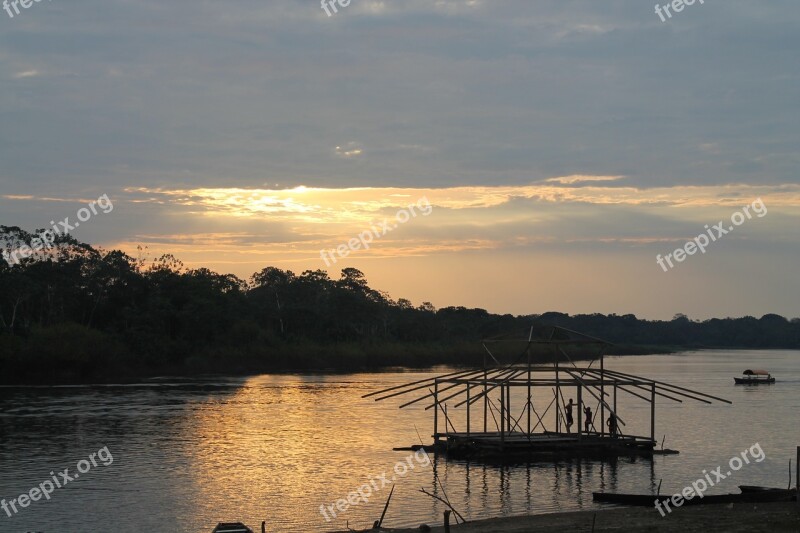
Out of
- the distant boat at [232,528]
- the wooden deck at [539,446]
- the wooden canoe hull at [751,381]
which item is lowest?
the wooden canoe hull at [751,381]

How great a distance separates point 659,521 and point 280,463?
1879cm

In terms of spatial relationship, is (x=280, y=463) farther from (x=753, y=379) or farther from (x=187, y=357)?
(x=753, y=379)

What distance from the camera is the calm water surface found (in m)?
26.9

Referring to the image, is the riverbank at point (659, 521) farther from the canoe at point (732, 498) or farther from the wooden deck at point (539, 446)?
the wooden deck at point (539, 446)

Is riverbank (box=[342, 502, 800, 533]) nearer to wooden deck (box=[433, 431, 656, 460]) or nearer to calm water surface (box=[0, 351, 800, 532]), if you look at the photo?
calm water surface (box=[0, 351, 800, 532])

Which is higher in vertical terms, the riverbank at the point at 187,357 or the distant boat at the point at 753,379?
the riverbank at the point at 187,357

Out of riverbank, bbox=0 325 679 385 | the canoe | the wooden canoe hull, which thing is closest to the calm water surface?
the canoe

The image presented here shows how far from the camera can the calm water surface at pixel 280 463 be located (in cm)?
2686

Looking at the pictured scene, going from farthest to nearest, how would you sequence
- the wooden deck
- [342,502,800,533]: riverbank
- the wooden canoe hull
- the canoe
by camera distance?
the wooden canoe hull
the wooden deck
the canoe
[342,502,800,533]: riverbank

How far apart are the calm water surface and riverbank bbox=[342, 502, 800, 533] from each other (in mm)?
2474

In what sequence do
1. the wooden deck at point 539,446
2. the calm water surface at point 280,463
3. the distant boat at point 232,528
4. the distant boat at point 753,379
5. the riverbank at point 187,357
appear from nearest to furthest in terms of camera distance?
the distant boat at point 232,528, the calm water surface at point 280,463, the wooden deck at point 539,446, the riverbank at point 187,357, the distant boat at point 753,379

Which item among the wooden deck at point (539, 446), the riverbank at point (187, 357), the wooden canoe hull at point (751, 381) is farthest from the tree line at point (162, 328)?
the wooden deck at point (539, 446)

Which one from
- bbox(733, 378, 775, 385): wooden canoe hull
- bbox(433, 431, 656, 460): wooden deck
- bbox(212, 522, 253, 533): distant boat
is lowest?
bbox(733, 378, 775, 385): wooden canoe hull

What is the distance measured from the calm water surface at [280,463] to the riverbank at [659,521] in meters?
2.47
